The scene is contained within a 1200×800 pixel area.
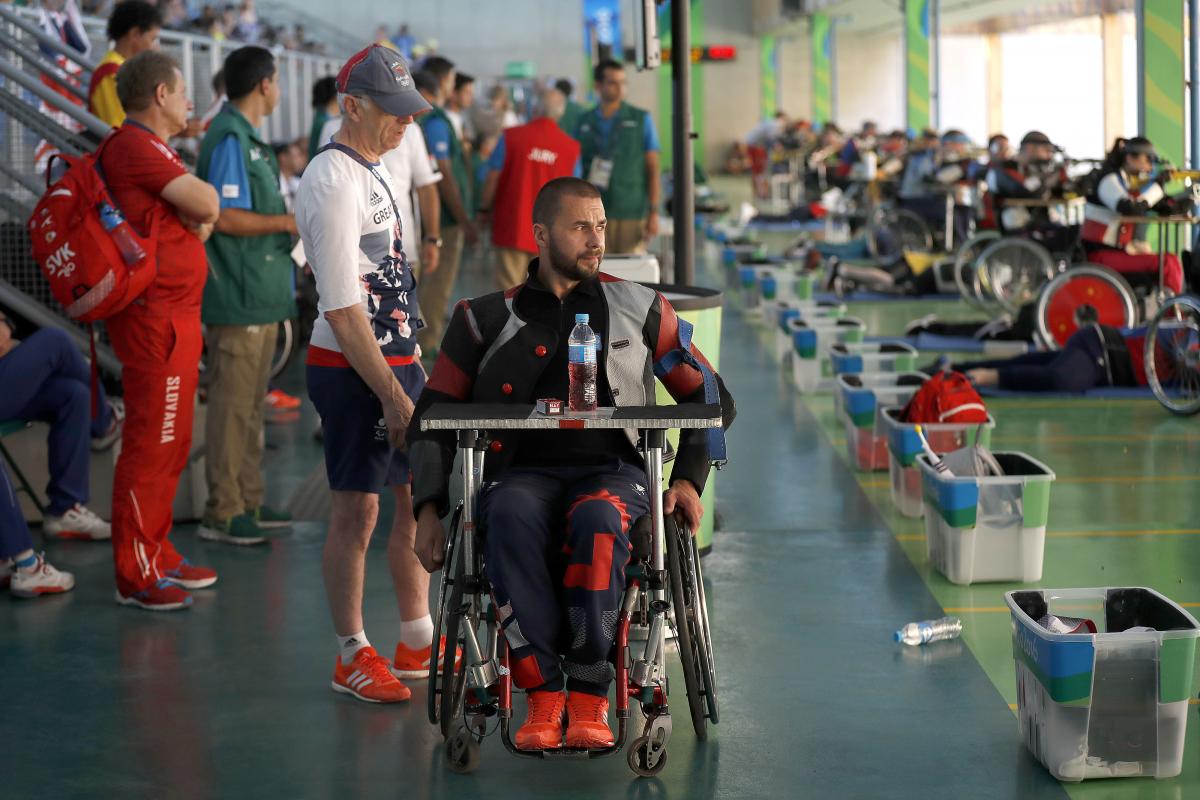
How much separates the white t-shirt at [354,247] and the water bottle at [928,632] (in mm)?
1666

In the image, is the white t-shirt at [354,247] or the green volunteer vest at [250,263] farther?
the green volunteer vest at [250,263]

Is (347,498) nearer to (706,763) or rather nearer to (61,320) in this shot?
(706,763)

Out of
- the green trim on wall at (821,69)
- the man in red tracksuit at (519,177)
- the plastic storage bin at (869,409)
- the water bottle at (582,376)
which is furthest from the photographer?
the green trim on wall at (821,69)

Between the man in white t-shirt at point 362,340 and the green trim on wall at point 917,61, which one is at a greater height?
the green trim on wall at point 917,61

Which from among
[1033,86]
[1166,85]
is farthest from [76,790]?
[1033,86]

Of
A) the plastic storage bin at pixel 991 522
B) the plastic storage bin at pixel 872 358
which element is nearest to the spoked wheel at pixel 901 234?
the plastic storage bin at pixel 872 358

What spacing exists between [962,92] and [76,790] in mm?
33405

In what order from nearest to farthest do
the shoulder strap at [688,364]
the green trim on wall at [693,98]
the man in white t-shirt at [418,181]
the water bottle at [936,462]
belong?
the shoulder strap at [688,364]
the water bottle at [936,462]
the man in white t-shirt at [418,181]
the green trim on wall at [693,98]

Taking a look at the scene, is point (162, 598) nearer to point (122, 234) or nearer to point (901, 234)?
point (122, 234)

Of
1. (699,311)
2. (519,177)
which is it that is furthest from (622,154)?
(699,311)

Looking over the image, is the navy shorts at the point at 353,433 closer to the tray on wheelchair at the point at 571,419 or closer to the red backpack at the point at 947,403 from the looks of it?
the tray on wheelchair at the point at 571,419

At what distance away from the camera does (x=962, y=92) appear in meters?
34.4

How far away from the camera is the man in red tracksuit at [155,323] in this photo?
4625mm

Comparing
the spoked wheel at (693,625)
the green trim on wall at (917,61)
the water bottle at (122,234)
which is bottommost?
the spoked wheel at (693,625)
